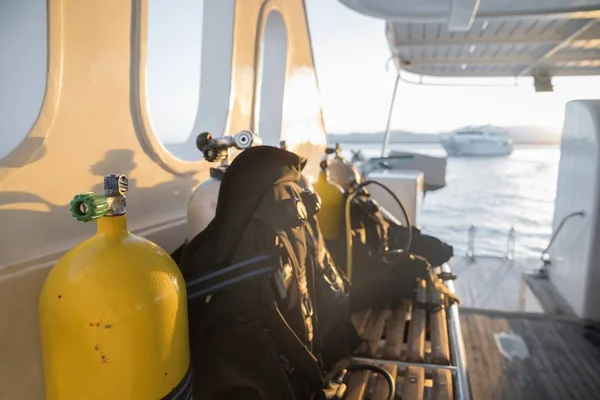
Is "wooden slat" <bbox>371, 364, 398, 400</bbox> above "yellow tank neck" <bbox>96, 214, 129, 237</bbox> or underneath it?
underneath

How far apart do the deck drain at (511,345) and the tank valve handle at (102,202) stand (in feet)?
8.07

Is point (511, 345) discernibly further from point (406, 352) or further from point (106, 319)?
point (106, 319)

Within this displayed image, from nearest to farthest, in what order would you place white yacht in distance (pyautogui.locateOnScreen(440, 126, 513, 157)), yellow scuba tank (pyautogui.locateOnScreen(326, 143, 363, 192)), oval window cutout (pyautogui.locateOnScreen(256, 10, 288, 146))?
yellow scuba tank (pyautogui.locateOnScreen(326, 143, 363, 192)), oval window cutout (pyautogui.locateOnScreen(256, 10, 288, 146)), white yacht in distance (pyautogui.locateOnScreen(440, 126, 513, 157))

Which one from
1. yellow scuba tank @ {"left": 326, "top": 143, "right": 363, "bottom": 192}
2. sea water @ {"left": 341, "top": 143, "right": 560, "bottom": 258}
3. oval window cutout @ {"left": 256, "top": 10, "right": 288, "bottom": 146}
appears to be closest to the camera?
yellow scuba tank @ {"left": 326, "top": 143, "right": 363, "bottom": 192}

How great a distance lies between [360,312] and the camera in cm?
225

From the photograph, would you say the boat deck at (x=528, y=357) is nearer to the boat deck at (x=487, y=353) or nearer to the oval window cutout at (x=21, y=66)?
the boat deck at (x=487, y=353)

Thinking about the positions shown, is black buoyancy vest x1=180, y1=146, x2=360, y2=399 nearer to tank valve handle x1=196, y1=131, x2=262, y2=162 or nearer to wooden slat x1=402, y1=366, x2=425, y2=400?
tank valve handle x1=196, y1=131, x2=262, y2=162

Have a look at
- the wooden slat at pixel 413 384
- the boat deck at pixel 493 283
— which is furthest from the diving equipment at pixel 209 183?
the boat deck at pixel 493 283

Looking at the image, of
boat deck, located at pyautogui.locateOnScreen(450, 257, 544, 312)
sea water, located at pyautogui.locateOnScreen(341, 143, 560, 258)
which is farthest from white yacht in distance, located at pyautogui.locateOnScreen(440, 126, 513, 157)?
boat deck, located at pyautogui.locateOnScreen(450, 257, 544, 312)

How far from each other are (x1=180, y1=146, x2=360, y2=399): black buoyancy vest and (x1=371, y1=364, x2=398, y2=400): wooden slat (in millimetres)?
293

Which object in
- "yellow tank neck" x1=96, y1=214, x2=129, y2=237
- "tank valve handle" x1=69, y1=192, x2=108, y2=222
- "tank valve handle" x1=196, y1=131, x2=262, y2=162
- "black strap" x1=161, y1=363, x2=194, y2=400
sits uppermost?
"tank valve handle" x1=196, y1=131, x2=262, y2=162

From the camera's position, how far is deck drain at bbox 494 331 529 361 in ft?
8.50

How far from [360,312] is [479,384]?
746mm

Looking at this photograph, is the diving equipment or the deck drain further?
the deck drain
